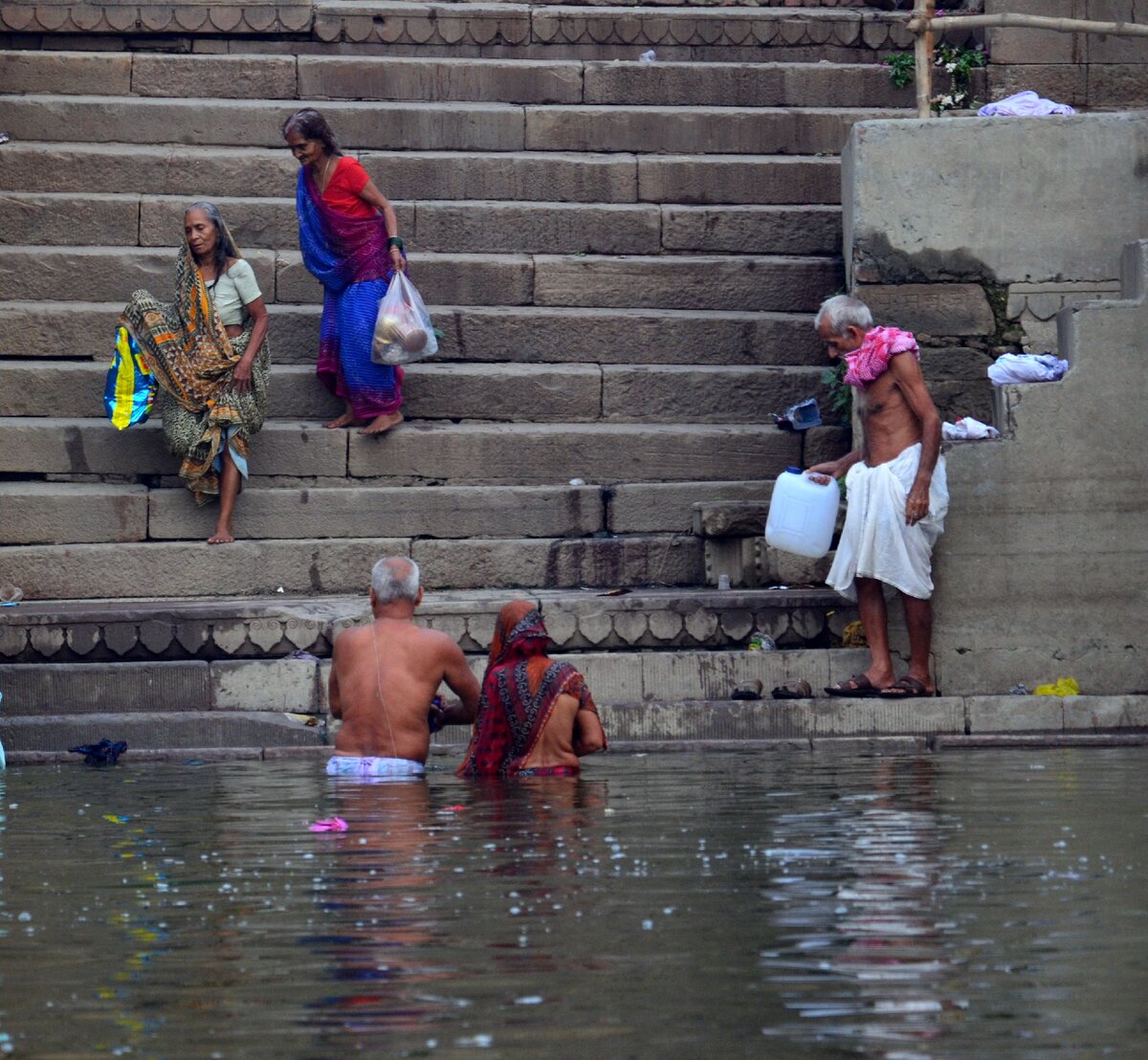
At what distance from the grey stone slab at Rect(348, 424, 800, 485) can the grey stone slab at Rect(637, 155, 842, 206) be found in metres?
1.85

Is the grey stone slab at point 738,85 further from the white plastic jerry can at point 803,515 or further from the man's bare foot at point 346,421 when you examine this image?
the white plastic jerry can at point 803,515

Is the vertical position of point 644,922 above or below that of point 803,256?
below

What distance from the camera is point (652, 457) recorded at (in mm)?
10617

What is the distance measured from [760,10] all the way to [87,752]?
262 inches

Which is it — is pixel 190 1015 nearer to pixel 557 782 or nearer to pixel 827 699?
pixel 557 782

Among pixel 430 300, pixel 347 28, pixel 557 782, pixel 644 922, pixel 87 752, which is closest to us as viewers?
pixel 644 922

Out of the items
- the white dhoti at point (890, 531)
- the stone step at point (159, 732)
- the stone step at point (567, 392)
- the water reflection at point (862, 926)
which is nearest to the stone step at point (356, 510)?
the stone step at point (567, 392)

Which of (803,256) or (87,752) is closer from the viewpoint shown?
(87,752)

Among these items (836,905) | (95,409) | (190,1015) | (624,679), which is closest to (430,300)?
(95,409)

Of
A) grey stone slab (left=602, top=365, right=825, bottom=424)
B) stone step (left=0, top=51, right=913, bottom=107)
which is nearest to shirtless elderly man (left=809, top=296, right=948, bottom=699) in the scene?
grey stone slab (left=602, top=365, right=825, bottom=424)

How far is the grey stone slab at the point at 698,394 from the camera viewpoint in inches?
431

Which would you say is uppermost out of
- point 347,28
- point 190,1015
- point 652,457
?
point 347,28

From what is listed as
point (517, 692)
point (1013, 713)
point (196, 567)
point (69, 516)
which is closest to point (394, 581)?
point (517, 692)

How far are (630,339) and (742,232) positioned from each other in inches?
40.3
